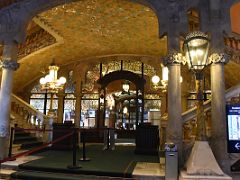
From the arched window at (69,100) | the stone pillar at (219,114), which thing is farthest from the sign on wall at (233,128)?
the arched window at (69,100)

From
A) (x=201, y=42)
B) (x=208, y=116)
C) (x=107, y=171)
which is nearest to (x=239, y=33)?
(x=208, y=116)

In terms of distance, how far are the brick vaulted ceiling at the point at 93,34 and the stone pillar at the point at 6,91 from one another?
1.48m

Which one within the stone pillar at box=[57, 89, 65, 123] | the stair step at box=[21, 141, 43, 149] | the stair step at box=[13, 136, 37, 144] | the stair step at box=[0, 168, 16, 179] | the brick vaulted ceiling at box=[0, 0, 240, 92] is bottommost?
the stair step at box=[0, 168, 16, 179]

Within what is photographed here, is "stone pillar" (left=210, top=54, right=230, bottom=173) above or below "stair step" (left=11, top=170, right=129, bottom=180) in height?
above

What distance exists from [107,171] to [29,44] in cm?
726

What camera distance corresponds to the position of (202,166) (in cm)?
441

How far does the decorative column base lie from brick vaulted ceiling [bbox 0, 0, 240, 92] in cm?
491

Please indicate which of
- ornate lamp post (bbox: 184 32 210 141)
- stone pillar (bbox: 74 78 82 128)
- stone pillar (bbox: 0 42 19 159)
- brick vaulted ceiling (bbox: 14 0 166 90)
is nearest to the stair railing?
brick vaulted ceiling (bbox: 14 0 166 90)

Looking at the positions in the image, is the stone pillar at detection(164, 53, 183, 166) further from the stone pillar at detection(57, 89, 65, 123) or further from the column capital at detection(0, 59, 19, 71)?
the stone pillar at detection(57, 89, 65, 123)

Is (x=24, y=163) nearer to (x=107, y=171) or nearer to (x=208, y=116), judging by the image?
(x=107, y=171)

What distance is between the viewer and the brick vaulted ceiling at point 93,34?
26.6ft

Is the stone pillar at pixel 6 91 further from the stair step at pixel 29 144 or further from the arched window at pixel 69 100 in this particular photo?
the arched window at pixel 69 100

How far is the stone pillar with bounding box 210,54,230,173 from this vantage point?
502 centimetres

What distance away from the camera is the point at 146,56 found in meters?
13.1
